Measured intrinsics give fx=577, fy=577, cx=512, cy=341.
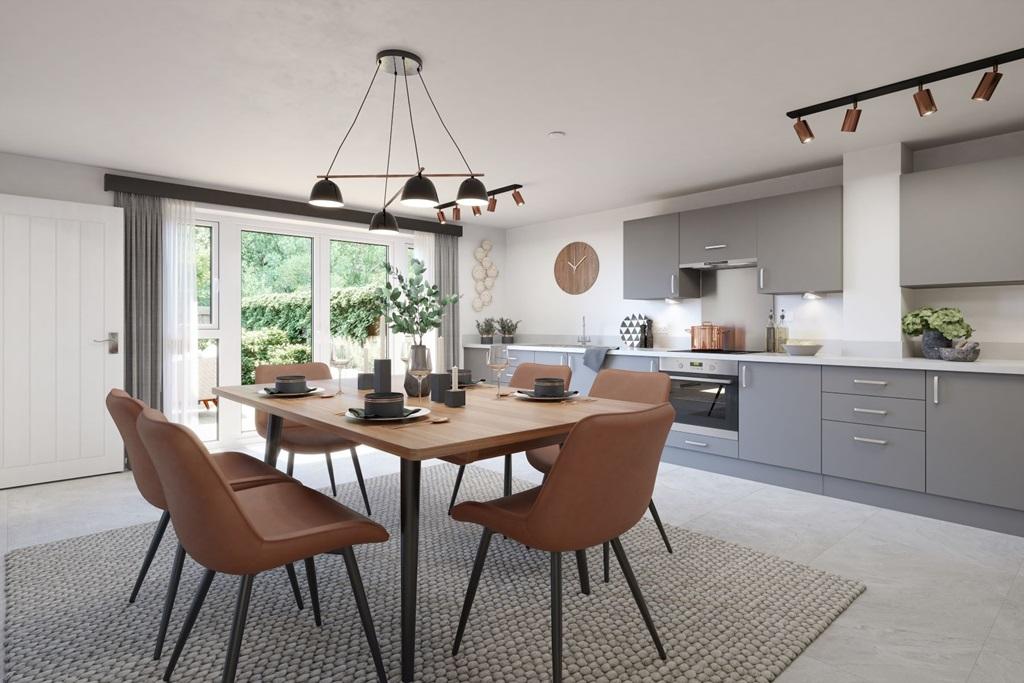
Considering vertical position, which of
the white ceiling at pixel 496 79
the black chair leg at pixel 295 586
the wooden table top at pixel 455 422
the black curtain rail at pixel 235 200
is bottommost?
Result: the black chair leg at pixel 295 586

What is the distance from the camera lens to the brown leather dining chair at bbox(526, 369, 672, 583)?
2.74m

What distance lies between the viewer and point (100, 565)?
2609mm

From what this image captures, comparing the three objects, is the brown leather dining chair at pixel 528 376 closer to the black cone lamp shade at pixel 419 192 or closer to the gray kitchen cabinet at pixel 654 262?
the black cone lamp shade at pixel 419 192

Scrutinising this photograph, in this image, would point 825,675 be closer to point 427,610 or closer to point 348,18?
point 427,610

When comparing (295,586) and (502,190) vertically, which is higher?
(502,190)

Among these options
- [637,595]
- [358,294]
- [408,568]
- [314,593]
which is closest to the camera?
[408,568]

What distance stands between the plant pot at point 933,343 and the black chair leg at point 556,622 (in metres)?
3.12

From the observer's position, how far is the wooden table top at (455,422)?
1629mm

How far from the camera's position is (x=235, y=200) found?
16.2ft

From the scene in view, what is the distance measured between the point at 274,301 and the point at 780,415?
444 centimetres

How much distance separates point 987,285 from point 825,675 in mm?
3016

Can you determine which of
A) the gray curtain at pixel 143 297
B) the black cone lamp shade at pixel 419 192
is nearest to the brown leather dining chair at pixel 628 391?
the black cone lamp shade at pixel 419 192

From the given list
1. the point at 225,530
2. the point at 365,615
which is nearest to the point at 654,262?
the point at 365,615

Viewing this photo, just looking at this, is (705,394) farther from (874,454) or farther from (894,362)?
(894,362)
